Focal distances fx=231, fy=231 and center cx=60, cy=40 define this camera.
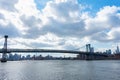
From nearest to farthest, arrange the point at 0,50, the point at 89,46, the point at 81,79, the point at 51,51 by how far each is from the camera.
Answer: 1. the point at 81,79
2. the point at 0,50
3. the point at 51,51
4. the point at 89,46

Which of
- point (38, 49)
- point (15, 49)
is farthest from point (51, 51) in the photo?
point (15, 49)

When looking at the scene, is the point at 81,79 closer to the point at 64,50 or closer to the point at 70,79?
the point at 70,79

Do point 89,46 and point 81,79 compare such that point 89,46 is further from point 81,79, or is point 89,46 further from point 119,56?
point 81,79

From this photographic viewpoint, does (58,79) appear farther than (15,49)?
No

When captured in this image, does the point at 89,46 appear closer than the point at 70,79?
No

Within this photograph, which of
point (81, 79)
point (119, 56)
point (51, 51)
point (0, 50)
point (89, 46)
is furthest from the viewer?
point (119, 56)

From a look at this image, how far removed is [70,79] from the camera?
98.7 ft

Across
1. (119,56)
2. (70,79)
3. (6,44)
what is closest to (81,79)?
(70,79)

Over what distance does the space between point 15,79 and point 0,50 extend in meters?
81.2

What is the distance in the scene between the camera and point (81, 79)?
98.4ft

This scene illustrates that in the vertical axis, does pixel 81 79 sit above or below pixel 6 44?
below

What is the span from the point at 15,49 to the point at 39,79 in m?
81.3

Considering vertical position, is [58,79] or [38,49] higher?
[38,49]

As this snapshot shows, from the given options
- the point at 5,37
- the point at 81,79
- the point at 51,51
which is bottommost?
the point at 81,79
